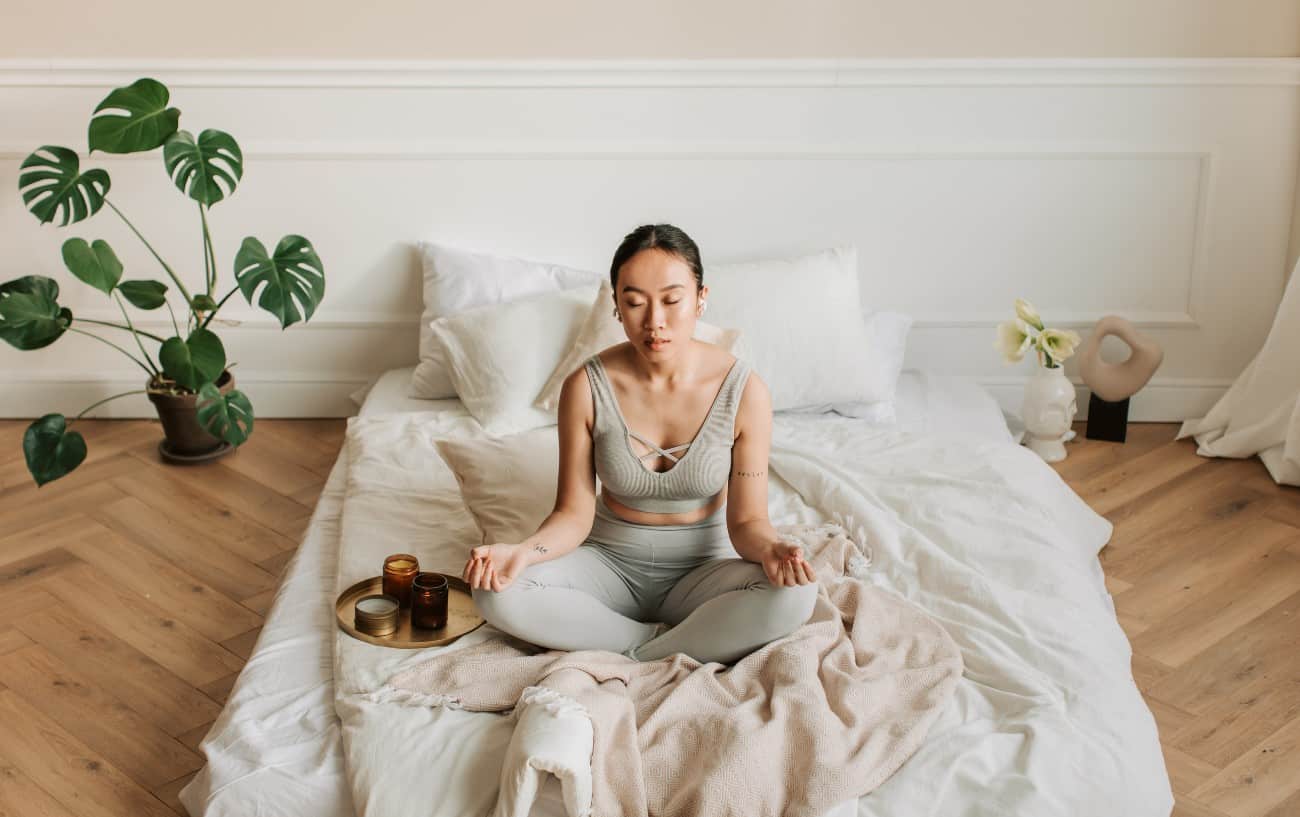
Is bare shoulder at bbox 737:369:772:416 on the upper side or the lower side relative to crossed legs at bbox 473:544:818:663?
upper

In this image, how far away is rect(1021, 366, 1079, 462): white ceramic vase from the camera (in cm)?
348

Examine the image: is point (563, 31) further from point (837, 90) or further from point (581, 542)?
point (581, 542)

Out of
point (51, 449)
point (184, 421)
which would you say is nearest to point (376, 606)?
point (51, 449)

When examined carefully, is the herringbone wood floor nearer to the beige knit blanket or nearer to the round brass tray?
the round brass tray

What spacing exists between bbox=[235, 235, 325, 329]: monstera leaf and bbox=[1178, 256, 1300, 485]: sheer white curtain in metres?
2.35

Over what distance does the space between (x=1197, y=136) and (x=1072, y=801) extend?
2.31 meters

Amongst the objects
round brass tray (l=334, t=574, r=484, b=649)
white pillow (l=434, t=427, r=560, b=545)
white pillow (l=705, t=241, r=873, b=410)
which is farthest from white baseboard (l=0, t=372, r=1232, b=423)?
round brass tray (l=334, t=574, r=484, b=649)

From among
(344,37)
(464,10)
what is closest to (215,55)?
(344,37)

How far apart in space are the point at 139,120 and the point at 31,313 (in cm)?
54

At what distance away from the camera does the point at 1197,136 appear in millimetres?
3607

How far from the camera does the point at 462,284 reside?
3.51 meters

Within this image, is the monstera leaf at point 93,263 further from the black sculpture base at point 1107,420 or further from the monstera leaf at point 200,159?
the black sculpture base at point 1107,420

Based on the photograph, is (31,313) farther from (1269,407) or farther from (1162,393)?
(1269,407)

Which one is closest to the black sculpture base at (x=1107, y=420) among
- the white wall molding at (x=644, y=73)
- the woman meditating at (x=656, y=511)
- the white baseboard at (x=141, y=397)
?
the white wall molding at (x=644, y=73)
